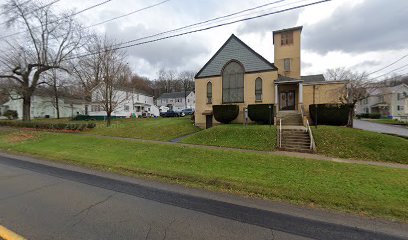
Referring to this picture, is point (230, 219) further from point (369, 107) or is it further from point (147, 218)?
point (369, 107)

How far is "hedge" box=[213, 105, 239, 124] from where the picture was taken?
19.2m

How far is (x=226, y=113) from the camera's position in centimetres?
1927

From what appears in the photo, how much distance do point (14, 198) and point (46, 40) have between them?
100 ft

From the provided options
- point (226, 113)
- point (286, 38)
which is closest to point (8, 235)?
point (226, 113)

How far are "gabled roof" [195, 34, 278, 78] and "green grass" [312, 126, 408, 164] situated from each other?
335 inches

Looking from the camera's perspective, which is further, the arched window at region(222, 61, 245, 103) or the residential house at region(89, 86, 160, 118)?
the residential house at region(89, 86, 160, 118)

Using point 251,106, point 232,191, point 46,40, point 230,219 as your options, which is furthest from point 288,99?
point 46,40

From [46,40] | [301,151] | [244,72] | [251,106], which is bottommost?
[301,151]

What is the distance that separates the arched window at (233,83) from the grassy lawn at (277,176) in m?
10.6

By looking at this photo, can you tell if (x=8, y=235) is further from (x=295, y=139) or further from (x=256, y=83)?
(x=256, y=83)

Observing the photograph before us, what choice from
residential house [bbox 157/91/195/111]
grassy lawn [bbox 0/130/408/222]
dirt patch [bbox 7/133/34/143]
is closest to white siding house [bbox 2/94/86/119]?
residential house [bbox 157/91/195/111]

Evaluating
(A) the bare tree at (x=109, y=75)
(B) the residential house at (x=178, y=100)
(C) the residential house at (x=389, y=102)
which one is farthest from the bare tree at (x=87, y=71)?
(C) the residential house at (x=389, y=102)

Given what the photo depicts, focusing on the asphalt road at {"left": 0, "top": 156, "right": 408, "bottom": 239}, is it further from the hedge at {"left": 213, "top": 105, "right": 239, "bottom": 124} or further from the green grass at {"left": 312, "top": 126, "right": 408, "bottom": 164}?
the hedge at {"left": 213, "top": 105, "right": 239, "bottom": 124}

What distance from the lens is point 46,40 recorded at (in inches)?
1064
